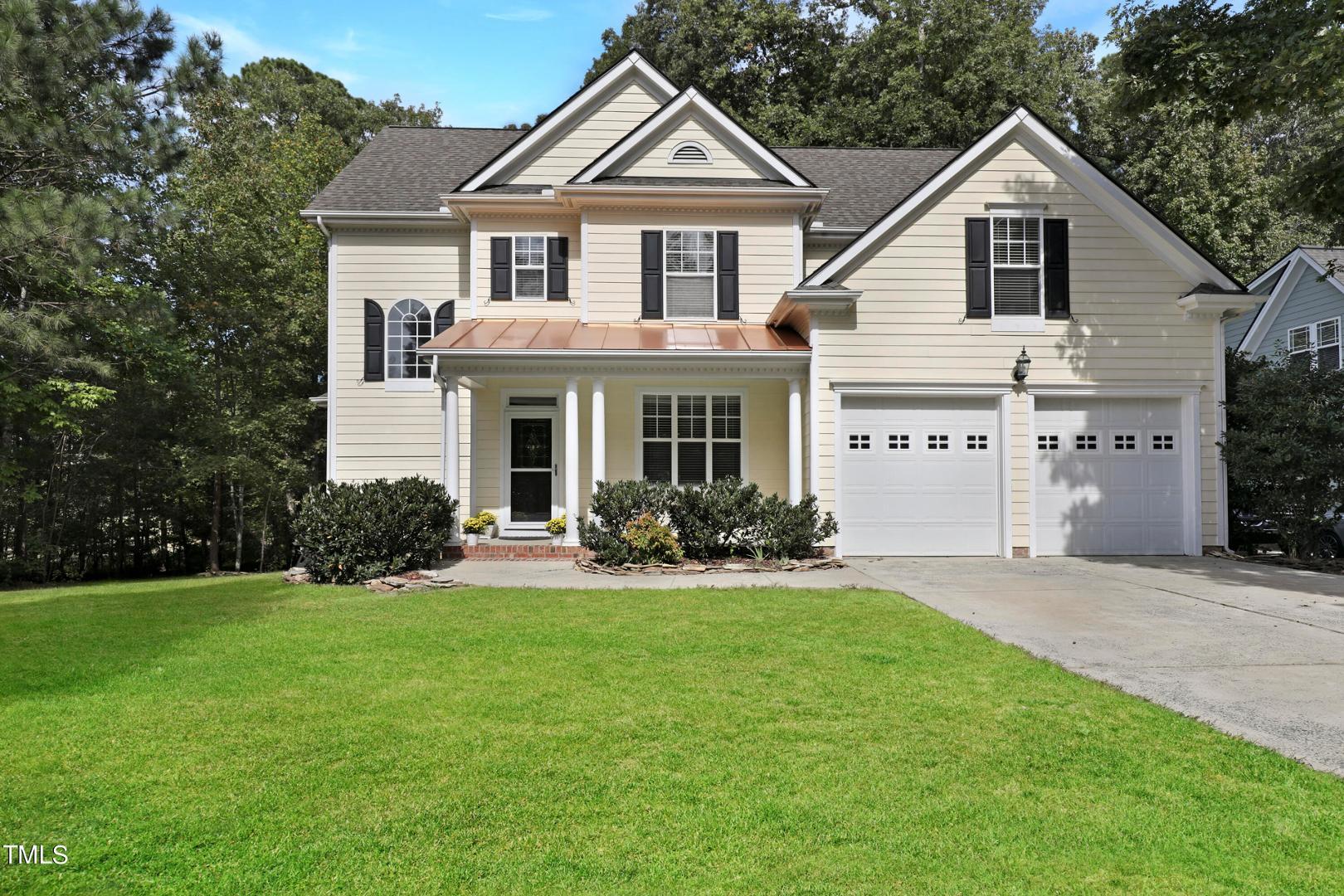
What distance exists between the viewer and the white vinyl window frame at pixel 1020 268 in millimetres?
12773

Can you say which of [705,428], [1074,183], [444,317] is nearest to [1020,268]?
[1074,183]

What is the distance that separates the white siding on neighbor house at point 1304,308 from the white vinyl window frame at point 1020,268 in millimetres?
8805

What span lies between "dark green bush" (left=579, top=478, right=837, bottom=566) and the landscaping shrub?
0.60 feet

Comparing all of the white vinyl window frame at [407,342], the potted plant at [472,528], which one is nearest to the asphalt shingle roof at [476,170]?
the white vinyl window frame at [407,342]

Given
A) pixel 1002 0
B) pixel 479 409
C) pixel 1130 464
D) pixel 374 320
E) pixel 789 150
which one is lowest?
pixel 1130 464

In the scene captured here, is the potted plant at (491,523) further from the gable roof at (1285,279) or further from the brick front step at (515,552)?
the gable roof at (1285,279)

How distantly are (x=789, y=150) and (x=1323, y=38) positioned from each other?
35.8 feet

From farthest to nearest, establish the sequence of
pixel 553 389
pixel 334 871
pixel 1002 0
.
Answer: pixel 1002 0 → pixel 553 389 → pixel 334 871

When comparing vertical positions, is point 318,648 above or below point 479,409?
below


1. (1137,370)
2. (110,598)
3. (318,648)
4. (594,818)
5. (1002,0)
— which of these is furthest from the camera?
(1002,0)

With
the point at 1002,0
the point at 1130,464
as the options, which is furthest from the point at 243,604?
the point at 1002,0

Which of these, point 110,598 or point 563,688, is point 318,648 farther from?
point 110,598

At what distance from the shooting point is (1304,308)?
1917 centimetres

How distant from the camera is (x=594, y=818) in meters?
3.33
